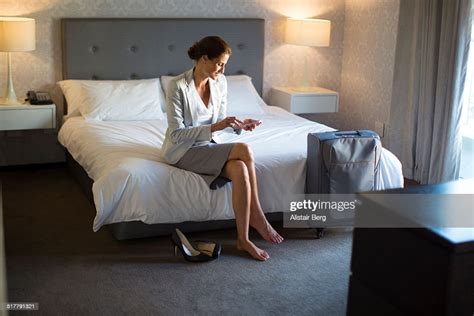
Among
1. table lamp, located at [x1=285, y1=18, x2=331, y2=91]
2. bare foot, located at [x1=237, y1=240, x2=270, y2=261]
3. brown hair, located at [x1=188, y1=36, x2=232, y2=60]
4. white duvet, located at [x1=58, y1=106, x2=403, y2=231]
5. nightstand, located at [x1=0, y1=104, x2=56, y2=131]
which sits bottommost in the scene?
bare foot, located at [x1=237, y1=240, x2=270, y2=261]

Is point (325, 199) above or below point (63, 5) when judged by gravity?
below

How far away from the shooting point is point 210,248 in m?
3.21

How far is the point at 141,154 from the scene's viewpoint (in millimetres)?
3482

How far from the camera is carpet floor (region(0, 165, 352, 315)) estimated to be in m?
2.71

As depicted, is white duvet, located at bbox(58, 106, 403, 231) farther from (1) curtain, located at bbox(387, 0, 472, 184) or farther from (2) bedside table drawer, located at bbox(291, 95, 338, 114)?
(2) bedside table drawer, located at bbox(291, 95, 338, 114)

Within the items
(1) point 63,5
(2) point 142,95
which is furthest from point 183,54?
(1) point 63,5

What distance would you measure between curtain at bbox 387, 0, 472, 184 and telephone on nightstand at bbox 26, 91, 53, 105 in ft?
8.12

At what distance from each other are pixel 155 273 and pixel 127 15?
7.56 ft

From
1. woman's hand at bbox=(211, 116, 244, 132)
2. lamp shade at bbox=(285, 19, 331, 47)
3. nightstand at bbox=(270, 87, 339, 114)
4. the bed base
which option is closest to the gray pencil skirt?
woman's hand at bbox=(211, 116, 244, 132)

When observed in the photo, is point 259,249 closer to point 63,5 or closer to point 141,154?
point 141,154

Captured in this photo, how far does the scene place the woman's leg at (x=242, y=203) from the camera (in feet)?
10.5

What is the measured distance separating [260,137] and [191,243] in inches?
37.0

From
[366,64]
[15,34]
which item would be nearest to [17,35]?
[15,34]

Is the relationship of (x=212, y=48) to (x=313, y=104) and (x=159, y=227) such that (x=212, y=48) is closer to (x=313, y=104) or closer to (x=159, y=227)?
(x=159, y=227)
